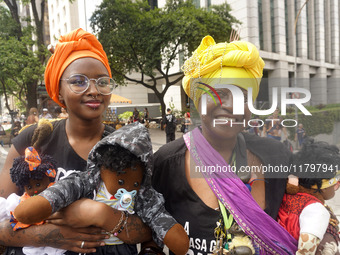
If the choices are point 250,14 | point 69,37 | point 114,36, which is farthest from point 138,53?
point 69,37

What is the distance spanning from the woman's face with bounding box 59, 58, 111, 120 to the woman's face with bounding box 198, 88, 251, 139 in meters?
0.75

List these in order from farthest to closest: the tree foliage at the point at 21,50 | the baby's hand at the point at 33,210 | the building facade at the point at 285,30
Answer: the building facade at the point at 285,30 → the tree foliage at the point at 21,50 → the baby's hand at the point at 33,210

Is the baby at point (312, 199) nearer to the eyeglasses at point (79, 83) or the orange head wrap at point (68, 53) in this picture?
the eyeglasses at point (79, 83)

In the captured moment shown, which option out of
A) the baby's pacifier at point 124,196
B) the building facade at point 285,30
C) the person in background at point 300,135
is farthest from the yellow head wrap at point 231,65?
the building facade at point 285,30

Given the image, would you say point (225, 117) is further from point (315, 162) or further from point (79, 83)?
point (79, 83)

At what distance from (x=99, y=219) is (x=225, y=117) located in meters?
0.85

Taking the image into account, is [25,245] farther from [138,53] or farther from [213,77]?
[138,53]

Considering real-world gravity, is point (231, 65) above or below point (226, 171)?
above

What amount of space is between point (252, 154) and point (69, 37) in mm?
1416

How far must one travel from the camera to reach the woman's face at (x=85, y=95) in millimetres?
1771

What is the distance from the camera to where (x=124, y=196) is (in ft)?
4.90

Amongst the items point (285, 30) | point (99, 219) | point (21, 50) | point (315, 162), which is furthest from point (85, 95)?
point (285, 30)

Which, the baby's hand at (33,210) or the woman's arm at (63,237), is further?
the woman's arm at (63,237)

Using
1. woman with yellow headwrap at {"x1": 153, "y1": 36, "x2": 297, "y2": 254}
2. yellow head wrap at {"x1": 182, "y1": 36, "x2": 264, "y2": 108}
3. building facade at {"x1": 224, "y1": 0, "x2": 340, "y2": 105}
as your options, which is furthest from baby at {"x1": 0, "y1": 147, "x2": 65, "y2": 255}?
building facade at {"x1": 224, "y1": 0, "x2": 340, "y2": 105}
